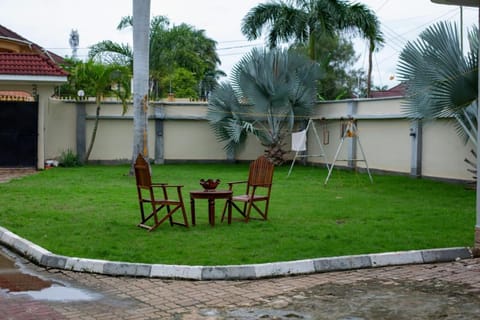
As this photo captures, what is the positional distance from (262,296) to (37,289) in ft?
7.57

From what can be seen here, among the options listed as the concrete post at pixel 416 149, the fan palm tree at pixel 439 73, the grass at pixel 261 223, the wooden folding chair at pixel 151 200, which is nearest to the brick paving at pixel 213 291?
the grass at pixel 261 223

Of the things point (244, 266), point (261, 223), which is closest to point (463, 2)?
point (261, 223)

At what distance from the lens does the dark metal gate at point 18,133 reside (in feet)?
66.6

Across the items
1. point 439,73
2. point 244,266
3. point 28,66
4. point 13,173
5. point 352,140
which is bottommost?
point 244,266

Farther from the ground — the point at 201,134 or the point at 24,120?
the point at 24,120

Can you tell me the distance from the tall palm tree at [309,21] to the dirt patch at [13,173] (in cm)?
983

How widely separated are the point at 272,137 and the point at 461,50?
10574 mm

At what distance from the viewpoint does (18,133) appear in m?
20.4

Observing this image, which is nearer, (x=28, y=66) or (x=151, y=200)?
(x=151, y=200)

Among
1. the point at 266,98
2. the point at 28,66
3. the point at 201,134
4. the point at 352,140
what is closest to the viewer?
the point at 28,66

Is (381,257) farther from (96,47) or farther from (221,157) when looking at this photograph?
(96,47)

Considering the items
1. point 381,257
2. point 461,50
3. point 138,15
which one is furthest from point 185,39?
point 381,257

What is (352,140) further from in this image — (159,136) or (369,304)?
(369,304)

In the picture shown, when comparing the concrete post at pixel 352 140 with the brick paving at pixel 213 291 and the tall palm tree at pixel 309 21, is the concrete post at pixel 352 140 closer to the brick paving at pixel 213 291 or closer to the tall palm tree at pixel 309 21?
the tall palm tree at pixel 309 21
